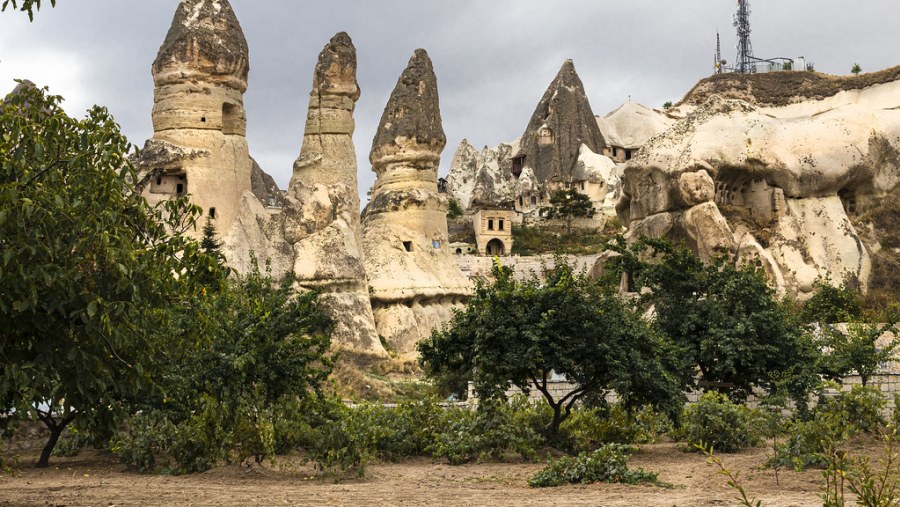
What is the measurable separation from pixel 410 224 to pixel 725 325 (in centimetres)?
1810

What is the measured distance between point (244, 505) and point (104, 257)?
2642mm

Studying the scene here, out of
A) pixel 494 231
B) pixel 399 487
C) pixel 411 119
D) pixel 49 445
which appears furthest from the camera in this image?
pixel 494 231

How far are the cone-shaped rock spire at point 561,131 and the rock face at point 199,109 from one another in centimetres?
3280

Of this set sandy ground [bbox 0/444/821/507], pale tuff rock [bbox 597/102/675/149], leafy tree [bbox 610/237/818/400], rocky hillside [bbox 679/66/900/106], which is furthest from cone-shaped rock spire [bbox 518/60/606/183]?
sandy ground [bbox 0/444/821/507]

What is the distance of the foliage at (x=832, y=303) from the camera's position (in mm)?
25516

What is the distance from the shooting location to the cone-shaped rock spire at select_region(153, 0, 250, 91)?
94.3 feet

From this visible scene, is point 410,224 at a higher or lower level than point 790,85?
lower

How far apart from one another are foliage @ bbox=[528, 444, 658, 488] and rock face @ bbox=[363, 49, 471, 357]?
19.5 meters

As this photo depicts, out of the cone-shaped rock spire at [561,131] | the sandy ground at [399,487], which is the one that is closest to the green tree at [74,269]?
the sandy ground at [399,487]

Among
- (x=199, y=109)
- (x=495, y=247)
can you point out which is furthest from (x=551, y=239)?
(x=199, y=109)

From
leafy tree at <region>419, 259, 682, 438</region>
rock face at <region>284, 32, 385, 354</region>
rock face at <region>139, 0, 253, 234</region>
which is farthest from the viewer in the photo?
rock face at <region>284, 32, 385, 354</region>

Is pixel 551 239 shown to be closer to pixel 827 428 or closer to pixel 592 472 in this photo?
pixel 827 428

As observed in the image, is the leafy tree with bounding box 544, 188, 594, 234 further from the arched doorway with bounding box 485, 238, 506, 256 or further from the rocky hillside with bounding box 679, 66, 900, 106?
the rocky hillside with bounding box 679, 66, 900, 106

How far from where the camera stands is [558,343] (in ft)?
44.2
